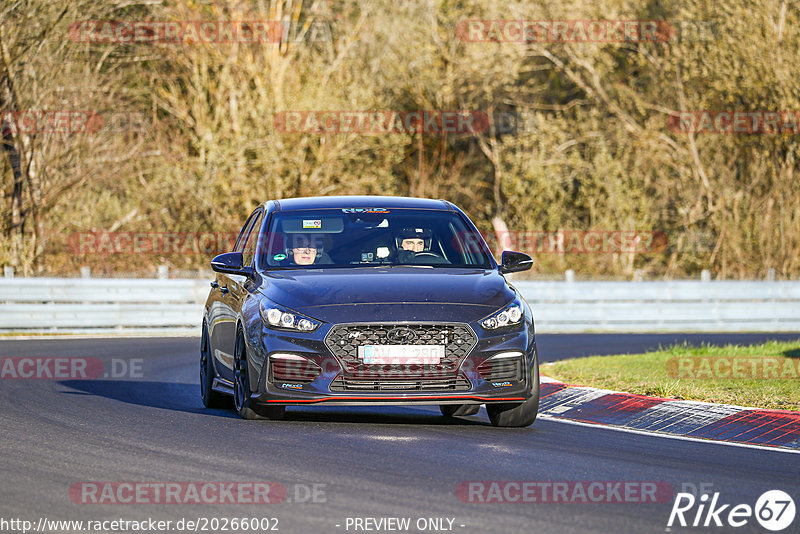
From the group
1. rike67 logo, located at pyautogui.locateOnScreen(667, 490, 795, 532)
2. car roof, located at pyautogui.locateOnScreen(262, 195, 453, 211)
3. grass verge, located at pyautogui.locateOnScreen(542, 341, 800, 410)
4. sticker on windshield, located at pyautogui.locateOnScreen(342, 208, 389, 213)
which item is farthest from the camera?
grass verge, located at pyautogui.locateOnScreen(542, 341, 800, 410)

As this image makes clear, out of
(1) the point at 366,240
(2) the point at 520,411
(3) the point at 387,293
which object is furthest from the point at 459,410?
(3) the point at 387,293

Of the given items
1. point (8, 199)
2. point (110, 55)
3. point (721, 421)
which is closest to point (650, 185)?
point (110, 55)

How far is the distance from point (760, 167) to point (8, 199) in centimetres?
1963

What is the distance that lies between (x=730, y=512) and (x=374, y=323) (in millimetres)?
3472

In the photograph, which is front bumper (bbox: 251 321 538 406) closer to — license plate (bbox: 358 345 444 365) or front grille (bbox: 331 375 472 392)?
front grille (bbox: 331 375 472 392)

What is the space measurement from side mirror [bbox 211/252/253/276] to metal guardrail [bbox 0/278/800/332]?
13.6 meters

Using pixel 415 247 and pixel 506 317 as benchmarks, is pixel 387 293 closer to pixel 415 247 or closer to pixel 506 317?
pixel 506 317

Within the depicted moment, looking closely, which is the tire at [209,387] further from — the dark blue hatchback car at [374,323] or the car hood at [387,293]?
the car hood at [387,293]

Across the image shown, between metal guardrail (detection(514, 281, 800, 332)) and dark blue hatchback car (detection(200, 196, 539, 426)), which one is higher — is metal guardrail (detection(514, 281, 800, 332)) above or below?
below

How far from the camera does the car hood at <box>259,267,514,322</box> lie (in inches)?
392

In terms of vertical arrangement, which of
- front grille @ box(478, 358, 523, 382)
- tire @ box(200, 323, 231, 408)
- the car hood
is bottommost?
tire @ box(200, 323, 231, 408)

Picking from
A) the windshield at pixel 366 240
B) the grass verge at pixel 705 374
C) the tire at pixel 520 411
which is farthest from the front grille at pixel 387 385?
the grass verge at pixel 705 374

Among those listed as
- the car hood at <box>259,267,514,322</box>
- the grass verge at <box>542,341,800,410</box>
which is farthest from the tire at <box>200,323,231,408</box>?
the grass verge at <box>542,341,800,410</box>

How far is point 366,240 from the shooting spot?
11.3 meters
